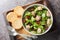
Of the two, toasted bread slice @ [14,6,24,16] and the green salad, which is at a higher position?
toasted bread slice @ [14,6,24,16]

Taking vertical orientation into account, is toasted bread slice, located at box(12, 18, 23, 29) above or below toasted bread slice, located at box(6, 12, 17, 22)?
below

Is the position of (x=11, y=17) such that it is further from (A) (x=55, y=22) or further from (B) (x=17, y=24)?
(A) (x=55, y=22)

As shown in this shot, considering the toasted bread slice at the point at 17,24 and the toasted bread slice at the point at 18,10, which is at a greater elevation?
the toasted bread slice at the point at 18,10

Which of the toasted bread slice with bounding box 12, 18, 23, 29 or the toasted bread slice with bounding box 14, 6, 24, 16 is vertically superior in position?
the toasted bread slice with bounding box 14, 6, 24, 16

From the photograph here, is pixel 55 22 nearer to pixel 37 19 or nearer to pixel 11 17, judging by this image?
pixel 37 19

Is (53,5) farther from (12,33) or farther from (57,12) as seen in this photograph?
(12,33)

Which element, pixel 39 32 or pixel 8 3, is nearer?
pixel 39 32

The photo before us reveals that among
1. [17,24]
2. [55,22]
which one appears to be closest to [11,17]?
[17,24]

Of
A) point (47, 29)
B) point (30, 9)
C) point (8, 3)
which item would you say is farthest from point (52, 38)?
point (8, 3)
